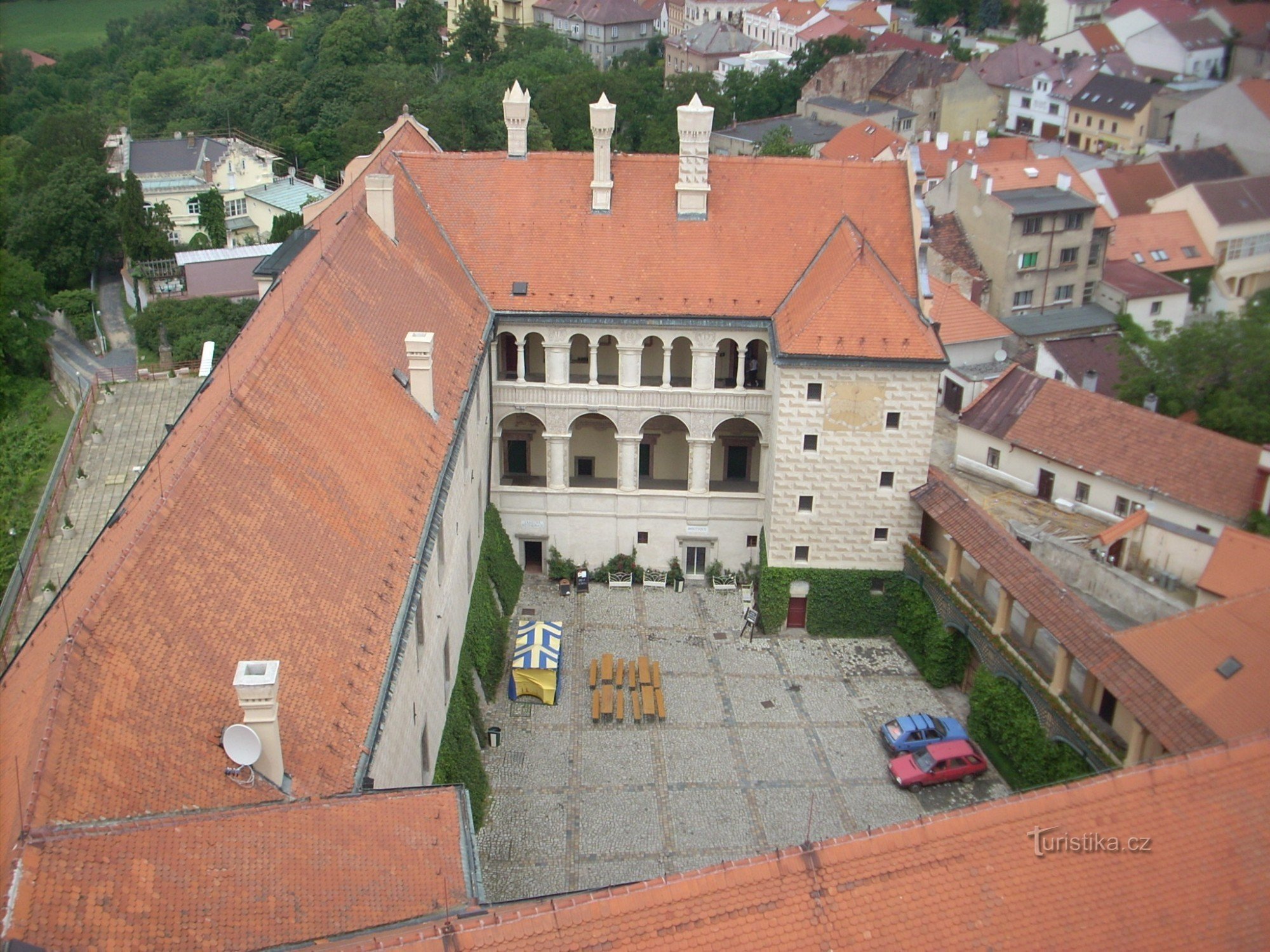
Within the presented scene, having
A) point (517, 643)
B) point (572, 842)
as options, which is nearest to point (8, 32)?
point (572, 842)

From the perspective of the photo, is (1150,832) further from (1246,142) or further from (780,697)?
(1246,142)

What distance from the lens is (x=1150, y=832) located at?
1872 centimetres

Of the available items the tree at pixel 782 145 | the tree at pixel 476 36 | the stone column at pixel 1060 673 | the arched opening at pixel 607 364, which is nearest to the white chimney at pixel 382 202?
the arched opening at pixel 607 364

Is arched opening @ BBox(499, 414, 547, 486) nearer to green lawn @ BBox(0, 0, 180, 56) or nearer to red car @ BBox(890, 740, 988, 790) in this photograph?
red car @ BBox(890, 740, 988, 790)

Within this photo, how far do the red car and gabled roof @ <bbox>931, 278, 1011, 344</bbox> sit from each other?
2246cm

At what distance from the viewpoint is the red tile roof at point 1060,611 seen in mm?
29969

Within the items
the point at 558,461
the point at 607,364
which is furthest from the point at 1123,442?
the point at 558,461

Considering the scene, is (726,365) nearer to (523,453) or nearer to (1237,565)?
(523,453)

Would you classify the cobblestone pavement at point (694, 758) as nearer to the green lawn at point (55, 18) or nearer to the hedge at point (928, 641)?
the hedge at point (928, 641)

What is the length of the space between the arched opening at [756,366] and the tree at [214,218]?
133 ft

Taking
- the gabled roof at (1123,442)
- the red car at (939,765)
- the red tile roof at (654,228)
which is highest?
the red tile roof at (654,228)

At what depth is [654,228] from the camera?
44844 millimetres

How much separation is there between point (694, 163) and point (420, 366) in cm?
1548

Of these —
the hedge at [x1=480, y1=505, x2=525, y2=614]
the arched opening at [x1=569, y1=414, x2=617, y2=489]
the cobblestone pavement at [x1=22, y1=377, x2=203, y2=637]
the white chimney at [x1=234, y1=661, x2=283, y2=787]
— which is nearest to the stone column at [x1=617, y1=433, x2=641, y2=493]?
the arched opening at [x1=569, y1=414, x2=617, y2=489]
